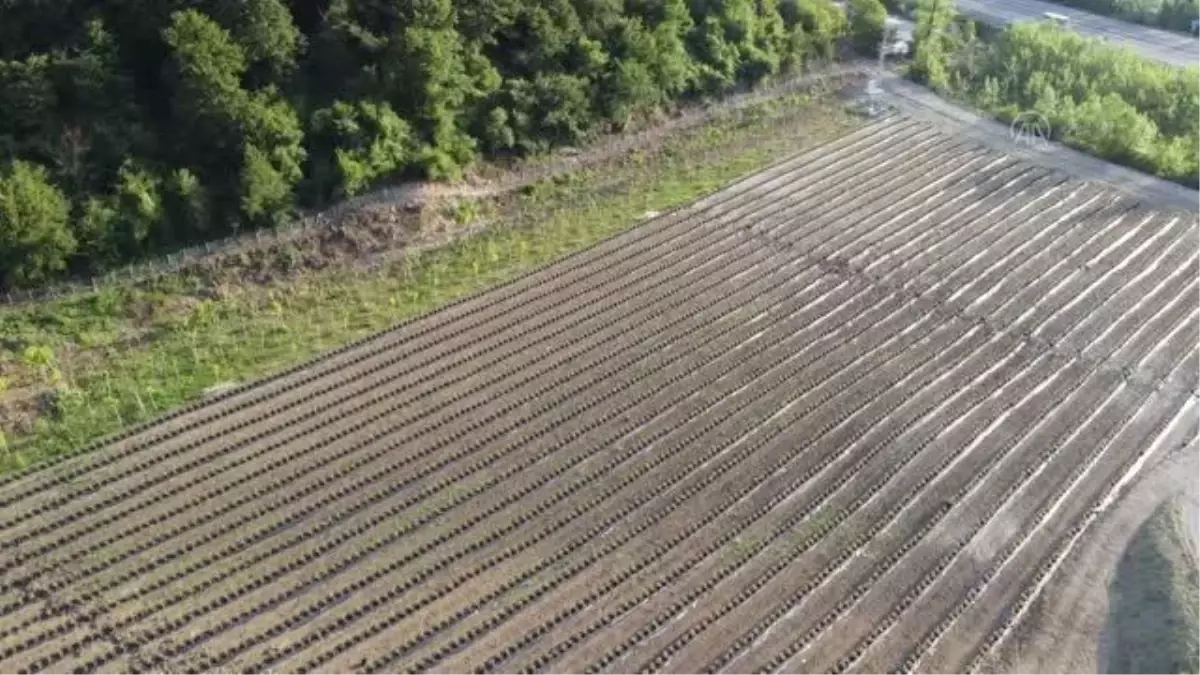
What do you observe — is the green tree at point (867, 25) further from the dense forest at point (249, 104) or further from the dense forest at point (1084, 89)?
the dense forest at point (249, 104)

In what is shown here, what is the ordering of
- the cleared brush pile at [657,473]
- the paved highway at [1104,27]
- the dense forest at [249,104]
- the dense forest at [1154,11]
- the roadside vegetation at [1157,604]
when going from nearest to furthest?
1. the roadside vegetation at [1157,604]
2. the cleared brush pile at [657,473]
3. the dense forest at [249,104]
4. the paved highway at [1104,27]
5. the dense forest at [1154,11]

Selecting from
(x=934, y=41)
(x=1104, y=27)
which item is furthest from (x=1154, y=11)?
(x=934, y=41)

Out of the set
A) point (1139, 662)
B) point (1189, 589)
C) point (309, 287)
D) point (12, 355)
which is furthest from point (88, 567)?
point (1189, 589)

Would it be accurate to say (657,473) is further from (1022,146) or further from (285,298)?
(1022,146)

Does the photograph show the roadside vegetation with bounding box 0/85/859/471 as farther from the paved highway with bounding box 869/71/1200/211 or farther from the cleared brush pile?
the paved highway with bounding box 869/71/1200/211

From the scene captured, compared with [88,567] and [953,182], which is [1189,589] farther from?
[88,567]

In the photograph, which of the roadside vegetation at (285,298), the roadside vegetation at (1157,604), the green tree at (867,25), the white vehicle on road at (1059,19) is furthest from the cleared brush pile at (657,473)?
the white vehicle on road at (1059,19)

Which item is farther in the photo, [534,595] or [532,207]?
[532,207]

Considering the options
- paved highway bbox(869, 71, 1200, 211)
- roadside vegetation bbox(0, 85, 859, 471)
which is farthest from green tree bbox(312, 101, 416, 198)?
paved highway bbox(869, 71, 1200, 211)

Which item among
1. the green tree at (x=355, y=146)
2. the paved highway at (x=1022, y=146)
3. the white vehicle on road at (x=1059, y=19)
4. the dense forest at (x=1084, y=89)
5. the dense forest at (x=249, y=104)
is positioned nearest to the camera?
the dense forest at (x=249, y=104)
